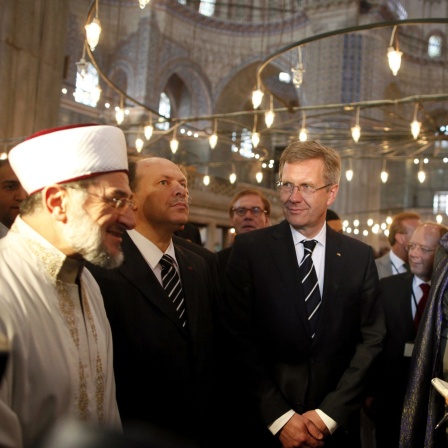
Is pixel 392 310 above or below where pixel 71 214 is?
below

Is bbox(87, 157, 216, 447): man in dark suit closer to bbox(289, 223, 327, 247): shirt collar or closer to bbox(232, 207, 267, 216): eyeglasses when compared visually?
bbox(289, 223, 327, 247): shirt collar

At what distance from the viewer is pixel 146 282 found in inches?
92.5

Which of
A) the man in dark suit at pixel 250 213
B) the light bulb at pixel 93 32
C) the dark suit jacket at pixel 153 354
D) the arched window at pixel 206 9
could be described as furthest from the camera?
the arched window at pixel 206 9

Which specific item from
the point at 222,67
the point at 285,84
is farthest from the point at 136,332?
the point at 285,84

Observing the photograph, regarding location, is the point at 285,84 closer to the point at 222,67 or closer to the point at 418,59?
the point at 222,67

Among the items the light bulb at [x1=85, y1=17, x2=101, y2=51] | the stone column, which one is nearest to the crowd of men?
the light bulb at [x1=85, y1=17, x2=101, y2=51]

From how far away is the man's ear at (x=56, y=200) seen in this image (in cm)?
182

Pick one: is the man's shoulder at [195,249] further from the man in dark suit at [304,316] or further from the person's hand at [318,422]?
the person's hand at [318,422]

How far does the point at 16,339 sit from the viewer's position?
1.53 metres

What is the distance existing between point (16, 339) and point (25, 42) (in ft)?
19.2

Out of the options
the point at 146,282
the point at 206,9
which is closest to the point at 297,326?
the point at 146,282

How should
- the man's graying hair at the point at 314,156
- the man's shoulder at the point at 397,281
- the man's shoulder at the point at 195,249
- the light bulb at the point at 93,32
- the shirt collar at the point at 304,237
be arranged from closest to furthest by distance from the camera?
1. the man's graying hair at the point at 314,156
2. the shirt collar at the point at 304,237
3. the man's shoulder at the point at 195,249
4. the man's shoulder at the point at 397,281
5. the light bulb at the point at 93,32

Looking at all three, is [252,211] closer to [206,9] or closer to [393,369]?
[393,369]

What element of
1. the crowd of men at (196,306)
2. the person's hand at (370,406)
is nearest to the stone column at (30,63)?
the crowd of men at (196,306)
